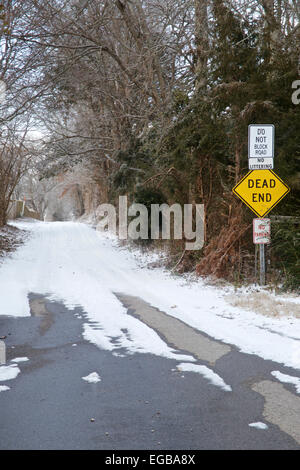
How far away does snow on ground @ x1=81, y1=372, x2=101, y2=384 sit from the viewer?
4.28 meters

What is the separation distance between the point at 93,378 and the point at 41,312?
3.44 m

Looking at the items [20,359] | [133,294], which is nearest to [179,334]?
[20,359]

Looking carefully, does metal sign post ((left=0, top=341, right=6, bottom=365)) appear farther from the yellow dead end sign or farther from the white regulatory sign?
the white regulatory sign

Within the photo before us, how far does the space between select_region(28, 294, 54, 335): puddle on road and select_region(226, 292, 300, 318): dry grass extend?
10.6ft

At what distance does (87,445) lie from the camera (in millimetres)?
3010

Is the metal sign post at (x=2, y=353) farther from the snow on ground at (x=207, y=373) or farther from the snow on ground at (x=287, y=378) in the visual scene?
the snow on ground at (x=287, y=378)

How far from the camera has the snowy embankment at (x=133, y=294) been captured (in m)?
5.54

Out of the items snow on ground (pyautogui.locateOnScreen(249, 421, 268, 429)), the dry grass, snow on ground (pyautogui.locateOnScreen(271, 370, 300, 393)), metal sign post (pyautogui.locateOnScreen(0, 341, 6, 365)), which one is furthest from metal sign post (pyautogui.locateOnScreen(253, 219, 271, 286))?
→ snow on ground (pyautogui.locateOnScreen(249, 421, 268, 429))

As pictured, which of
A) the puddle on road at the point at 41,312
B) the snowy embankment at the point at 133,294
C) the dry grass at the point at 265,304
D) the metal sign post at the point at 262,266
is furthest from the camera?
the metal sign post at the point at 262,266

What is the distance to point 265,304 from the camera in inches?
299

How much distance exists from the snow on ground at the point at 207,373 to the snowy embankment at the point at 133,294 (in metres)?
0.30

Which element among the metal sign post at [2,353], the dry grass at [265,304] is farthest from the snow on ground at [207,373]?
the dry grass at [265,304]

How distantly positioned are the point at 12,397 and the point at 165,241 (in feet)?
35.6

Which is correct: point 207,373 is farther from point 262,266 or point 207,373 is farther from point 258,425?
point 262,266
